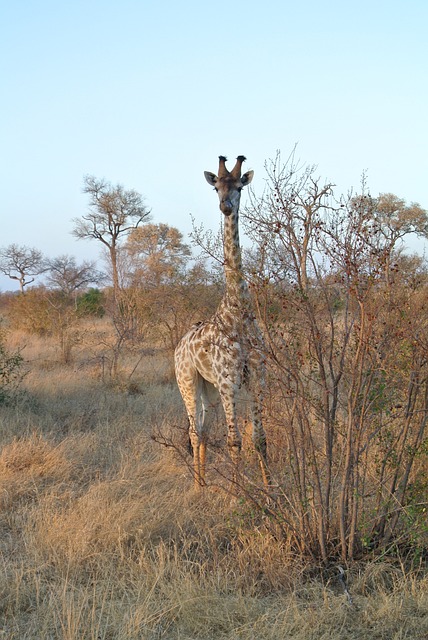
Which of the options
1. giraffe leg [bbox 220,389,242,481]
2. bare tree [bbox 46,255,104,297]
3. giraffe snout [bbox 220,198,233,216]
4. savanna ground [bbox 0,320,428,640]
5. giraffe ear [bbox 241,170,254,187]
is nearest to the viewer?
savanna ground [bbox 0,320,428,640]

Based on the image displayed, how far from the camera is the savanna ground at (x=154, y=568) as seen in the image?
2887 millimetres

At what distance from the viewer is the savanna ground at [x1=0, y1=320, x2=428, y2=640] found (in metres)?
2.89

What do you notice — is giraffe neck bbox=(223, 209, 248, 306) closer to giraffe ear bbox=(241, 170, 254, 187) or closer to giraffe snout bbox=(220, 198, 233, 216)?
giraffe snout bbox=(220, 198, 233, 216)

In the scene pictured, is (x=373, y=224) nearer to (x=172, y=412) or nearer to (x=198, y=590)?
(x=198, y=590)

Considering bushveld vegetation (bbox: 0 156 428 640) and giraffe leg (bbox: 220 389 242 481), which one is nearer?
bushveld vegetation (bbox: 0 156 428 640)

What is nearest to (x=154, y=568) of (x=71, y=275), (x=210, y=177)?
(x=210, y=177)

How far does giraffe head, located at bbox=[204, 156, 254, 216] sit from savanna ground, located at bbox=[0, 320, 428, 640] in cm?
185

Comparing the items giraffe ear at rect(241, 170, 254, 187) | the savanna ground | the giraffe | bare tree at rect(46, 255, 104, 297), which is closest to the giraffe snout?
the giraffe

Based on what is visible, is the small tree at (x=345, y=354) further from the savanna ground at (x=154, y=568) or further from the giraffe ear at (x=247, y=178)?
the giraffe ear at (x=247, y=178)

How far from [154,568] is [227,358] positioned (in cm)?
184

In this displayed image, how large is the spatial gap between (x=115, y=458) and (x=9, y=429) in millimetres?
1252

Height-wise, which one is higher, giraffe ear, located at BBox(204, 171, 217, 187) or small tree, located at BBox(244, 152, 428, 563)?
giraffe ear, located at BBox(204, 171, 217, 187)

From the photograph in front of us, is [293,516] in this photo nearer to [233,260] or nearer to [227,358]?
[227,358]

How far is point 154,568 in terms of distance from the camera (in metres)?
3.33
